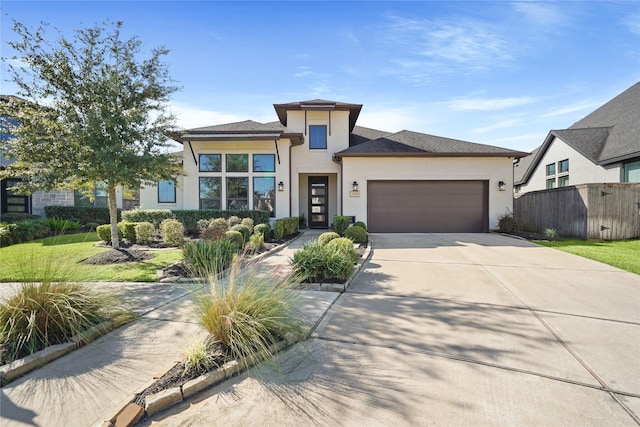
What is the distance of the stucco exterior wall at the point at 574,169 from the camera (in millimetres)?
14648

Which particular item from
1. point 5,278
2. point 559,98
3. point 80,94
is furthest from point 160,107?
point 559,98

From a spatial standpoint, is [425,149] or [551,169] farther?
[551,169]

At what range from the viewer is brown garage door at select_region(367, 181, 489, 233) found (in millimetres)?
13695

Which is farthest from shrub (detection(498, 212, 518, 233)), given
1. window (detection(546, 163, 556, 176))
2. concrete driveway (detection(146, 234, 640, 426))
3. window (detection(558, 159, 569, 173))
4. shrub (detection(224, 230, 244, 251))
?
shrub (detection(224, 230, 244, 251))

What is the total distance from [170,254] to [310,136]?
937 cm

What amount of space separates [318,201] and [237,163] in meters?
4.59

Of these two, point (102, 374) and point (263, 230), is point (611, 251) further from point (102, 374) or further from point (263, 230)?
point (102, 374)

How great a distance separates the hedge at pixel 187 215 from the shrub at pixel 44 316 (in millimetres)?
9817

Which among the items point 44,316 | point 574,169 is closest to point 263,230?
point 44,316

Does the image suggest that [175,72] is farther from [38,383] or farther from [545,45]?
[545,45]

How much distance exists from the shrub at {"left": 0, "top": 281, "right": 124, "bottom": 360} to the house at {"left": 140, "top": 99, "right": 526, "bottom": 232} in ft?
35.1

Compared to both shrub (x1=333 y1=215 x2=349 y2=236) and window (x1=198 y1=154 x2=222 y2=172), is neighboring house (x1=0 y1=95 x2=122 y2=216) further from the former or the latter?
shrub (x1=333 y1=215 x2=349 y2=236)

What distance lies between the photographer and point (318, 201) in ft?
53.5

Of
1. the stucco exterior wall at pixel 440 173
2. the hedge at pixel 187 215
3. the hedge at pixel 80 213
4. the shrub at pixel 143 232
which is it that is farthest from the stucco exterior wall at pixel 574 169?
the hedge at pixel 80 213
